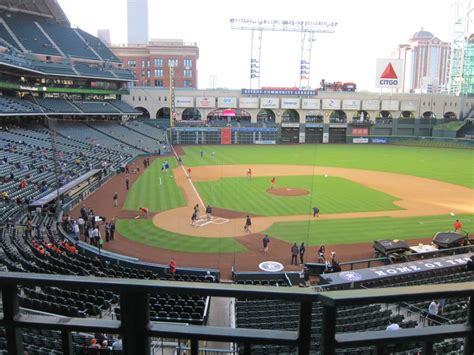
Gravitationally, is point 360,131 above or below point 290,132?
above

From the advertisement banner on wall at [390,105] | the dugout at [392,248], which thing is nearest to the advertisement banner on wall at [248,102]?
the advertisement banner on wall at [390,105]

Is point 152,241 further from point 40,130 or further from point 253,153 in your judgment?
point 253,153

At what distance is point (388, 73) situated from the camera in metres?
89.0

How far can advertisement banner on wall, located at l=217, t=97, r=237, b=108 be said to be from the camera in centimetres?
9206

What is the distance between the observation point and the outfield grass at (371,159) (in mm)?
52938

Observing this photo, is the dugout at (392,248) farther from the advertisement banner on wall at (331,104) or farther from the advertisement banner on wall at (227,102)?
the advertisement banner on wall at (331,104)

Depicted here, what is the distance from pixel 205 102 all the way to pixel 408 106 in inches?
1897

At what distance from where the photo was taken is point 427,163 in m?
60.8

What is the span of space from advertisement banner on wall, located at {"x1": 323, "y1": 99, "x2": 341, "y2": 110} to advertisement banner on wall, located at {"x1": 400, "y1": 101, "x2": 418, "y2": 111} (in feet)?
51.0

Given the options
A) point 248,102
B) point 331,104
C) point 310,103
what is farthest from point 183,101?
point 331,104

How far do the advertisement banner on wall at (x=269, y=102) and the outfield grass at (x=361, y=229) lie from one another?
65.3m

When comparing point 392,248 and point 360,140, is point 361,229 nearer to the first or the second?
point 392,248

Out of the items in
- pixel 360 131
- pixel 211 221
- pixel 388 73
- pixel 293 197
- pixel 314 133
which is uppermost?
pixel 388 73

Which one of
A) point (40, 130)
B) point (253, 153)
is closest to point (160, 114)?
point (253, 153)
